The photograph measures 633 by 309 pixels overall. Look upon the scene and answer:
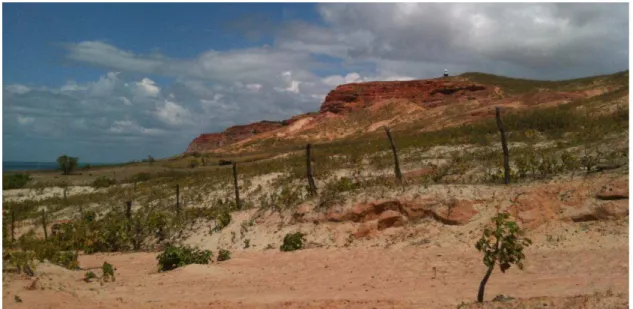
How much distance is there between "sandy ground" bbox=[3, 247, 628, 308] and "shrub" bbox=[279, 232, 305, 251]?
757mm

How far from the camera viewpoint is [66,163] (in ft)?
148

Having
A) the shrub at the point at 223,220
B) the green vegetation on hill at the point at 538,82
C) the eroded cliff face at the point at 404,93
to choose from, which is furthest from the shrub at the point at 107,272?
the eroded cliff face at the point at 404,93

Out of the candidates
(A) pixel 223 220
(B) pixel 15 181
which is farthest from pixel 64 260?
(B) pixel 15 181

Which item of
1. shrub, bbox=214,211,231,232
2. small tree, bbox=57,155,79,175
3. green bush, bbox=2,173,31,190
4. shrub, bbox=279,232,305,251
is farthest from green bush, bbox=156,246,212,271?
small tree, bbox=57,155,79,175

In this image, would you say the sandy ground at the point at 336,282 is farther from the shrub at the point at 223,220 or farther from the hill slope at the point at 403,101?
the hill slope at the point at 403,101

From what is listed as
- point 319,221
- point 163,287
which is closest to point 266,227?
point 319,221

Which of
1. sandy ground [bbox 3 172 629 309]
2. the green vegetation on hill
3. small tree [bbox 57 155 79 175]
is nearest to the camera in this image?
sandy ground [bbox 3 172 629 309]

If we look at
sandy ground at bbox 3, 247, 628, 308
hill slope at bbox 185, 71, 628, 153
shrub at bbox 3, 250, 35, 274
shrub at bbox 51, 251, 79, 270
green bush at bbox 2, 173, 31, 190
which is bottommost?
sandy ground at bbox 3, 247, 628, 308

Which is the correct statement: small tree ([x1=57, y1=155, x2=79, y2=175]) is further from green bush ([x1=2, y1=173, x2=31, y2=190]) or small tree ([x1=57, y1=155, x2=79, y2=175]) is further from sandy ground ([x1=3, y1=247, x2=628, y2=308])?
sandy ground ([x1=3, y1=247, x2=628, y2=308])

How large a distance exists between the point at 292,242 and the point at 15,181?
104ft

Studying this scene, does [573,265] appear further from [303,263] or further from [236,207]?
[236,207]

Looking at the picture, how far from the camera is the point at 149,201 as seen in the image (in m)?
24.0

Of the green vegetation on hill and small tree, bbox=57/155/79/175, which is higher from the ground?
the green vegetation on hill

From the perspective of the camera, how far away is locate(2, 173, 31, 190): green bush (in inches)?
1447
